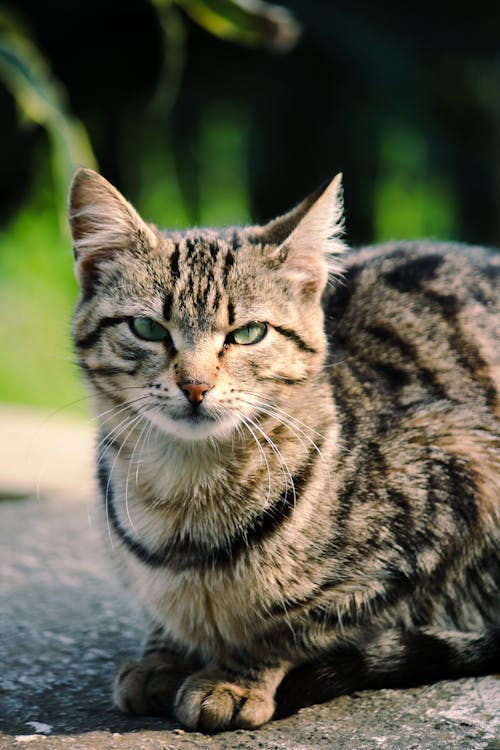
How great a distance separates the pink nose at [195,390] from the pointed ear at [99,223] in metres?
0.49

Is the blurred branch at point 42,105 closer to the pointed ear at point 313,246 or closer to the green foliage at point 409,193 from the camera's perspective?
the pointed ear at point 313,246

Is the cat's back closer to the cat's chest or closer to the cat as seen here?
the cat

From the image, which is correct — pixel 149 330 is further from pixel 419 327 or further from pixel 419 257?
pixel 419 257

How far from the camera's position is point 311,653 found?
253 centimetres

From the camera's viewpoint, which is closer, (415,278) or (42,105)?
(415,278)

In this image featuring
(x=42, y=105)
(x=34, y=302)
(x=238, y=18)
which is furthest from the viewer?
(x=34, y=302)

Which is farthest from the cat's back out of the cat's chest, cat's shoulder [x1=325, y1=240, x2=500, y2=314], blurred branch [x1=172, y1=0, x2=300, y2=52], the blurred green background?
the blurred green background

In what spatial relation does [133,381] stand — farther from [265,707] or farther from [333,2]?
[333,2]

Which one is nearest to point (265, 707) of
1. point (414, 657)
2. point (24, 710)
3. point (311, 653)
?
point (311, 653)

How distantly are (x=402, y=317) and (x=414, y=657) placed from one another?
936 mm

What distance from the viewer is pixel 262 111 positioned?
8.27 meters

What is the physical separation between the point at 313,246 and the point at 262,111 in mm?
5829

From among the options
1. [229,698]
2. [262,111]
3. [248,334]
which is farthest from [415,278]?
[262,111]

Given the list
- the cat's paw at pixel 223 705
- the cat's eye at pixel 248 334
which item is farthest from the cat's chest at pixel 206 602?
the cat's eye at pixel 248 334
